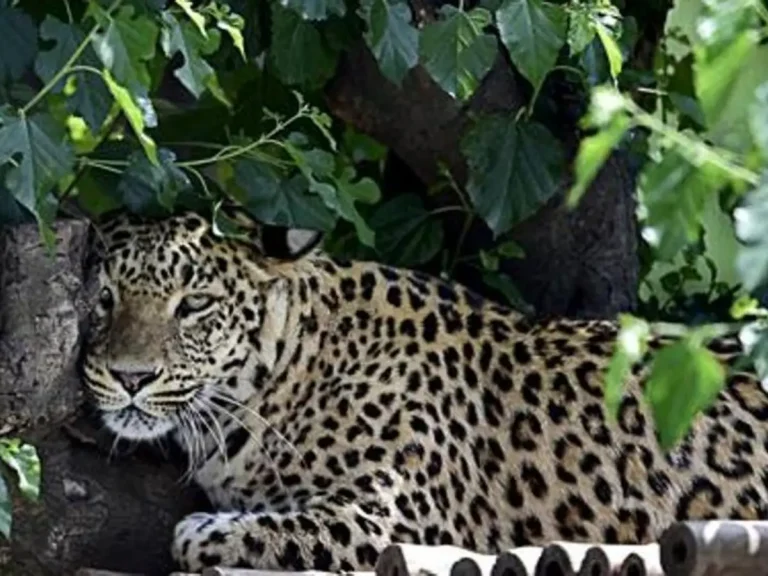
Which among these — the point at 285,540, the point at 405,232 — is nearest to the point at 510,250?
the point at 405,232

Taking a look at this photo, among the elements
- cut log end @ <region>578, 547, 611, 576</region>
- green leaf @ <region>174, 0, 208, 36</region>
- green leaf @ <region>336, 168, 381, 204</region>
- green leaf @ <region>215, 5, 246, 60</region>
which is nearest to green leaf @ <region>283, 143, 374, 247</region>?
green leaf @ <region>336, 168, 381, 204</region>

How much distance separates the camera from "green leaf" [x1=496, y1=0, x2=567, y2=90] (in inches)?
269

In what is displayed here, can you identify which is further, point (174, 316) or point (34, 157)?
point (174, 316)

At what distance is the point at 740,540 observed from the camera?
5.08 m

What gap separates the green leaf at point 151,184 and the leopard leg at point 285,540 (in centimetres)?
87

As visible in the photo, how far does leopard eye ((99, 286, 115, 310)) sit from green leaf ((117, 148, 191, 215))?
24cm

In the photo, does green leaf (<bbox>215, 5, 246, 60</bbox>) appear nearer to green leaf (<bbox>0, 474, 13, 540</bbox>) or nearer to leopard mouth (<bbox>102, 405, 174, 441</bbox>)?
leopard mouth (<bbox>102, 405, 174, 441</bbox>)

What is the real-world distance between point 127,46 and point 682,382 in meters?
2.87

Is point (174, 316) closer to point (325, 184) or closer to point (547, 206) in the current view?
point (325, 184)

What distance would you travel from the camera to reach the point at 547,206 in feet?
26.3

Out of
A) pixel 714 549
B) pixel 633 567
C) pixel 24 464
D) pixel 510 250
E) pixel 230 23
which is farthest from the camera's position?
pixel 510 250

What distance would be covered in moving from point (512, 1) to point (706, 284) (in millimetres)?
2394

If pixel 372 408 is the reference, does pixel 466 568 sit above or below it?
above

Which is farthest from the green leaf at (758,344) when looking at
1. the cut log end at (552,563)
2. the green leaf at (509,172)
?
the green leaf at (509,172)
